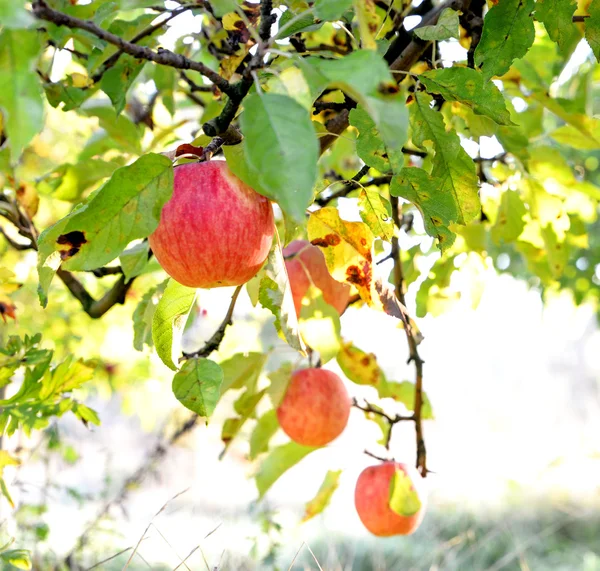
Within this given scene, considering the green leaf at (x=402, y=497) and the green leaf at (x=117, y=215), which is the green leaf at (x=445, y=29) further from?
the green leaf at (x=402, y=497)

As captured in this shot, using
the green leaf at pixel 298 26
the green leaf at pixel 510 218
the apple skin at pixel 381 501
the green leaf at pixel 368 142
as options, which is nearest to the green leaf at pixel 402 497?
the apple skin at pixel 381 501

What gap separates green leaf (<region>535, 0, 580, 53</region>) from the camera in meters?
0.65

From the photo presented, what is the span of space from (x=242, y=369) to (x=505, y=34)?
67 cm

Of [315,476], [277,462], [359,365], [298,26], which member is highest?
[298,26]

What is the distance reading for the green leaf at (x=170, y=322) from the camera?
0.71 meters

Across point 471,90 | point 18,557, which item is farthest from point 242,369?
point 471,90

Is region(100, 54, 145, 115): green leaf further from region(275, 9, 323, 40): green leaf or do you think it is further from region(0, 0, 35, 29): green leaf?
region(0, 0, 35, 29): green leaf

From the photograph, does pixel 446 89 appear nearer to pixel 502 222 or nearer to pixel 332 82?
Result: pixel 332 82

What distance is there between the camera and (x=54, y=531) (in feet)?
11.6

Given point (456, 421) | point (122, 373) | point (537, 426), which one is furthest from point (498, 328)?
point (122, 373)

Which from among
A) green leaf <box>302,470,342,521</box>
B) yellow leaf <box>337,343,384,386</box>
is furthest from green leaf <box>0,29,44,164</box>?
green leaf <box>302,470,342,521</box>

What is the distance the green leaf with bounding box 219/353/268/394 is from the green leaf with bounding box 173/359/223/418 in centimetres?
42

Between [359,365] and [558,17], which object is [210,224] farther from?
[359,365]

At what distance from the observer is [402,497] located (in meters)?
1.13
